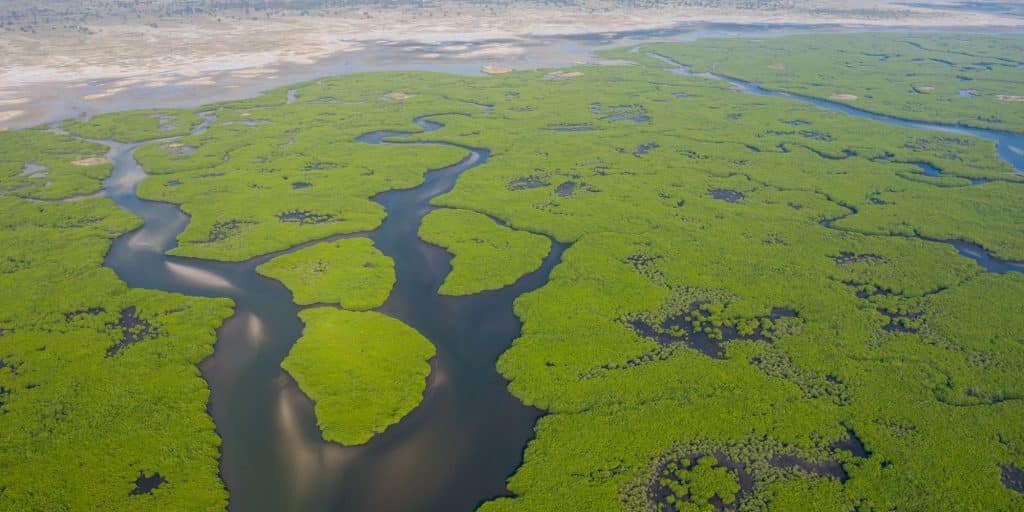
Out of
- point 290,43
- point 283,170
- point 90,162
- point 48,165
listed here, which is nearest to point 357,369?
point 283,170

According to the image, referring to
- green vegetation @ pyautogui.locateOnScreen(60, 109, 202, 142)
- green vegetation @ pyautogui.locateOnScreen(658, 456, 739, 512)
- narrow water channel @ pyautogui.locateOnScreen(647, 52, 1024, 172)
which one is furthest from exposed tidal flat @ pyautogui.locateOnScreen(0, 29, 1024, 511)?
green vegetation @ pyautogui.locateOnScreen(60, 109, 202, 142)

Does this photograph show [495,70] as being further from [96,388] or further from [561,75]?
[96,388]

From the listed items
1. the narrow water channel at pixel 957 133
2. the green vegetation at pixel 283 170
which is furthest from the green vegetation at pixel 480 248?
the narrow water channel at pixel 957 133

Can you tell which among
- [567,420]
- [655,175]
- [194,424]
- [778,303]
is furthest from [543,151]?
[194,424]

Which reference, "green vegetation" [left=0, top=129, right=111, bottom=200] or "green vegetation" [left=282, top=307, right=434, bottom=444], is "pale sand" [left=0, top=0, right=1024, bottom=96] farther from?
"green vegetation" [left=282, top=307, right=434, bottom=444]

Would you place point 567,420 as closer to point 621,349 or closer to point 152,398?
point 621,349

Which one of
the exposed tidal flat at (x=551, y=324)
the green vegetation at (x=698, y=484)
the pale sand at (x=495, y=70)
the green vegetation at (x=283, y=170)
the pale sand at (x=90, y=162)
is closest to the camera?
the green vegetation at (x=698, y=484)

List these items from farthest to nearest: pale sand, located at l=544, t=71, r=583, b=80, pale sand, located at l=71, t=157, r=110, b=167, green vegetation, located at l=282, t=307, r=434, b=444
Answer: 1. pale sand, located at l=544, t=71, r=583, b=80
2. pale sand, located at l=71, t=157, r=110, b=167
3. green vegetation, located at l=282, t=307, r=434, b=444

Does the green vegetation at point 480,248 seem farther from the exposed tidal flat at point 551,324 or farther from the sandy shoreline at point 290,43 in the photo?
the sandy shoreline at point 290,43
